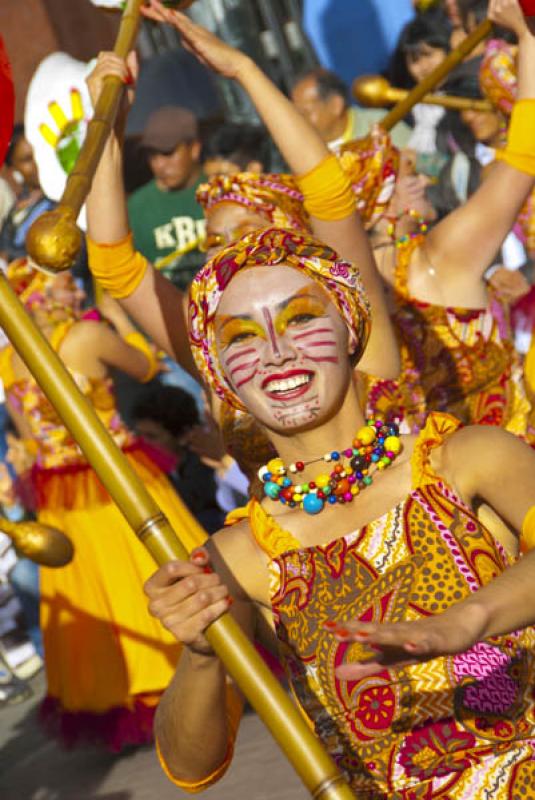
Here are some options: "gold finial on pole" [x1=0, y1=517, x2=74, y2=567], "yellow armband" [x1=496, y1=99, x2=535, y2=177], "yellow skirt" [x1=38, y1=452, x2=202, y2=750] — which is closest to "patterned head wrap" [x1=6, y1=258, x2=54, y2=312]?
"yellow skirt" [x1=38, y1=452, x2=202, y2=750]

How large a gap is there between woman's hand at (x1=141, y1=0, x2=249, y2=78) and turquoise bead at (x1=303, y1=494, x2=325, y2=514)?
1415mm

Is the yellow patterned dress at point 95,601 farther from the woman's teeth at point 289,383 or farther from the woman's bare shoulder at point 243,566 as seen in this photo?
the woman's teeth at point 289,383

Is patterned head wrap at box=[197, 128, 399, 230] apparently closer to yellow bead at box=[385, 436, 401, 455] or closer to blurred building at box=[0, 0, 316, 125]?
yellow bead at box=[385, 436, 401, 455]

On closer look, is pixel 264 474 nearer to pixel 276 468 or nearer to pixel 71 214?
pixel 276 468

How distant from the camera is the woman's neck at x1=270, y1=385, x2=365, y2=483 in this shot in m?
2.79

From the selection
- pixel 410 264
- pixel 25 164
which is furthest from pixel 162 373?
pixel 410 264

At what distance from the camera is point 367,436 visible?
9.09 feet

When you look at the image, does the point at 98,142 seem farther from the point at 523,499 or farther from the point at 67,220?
the point at 523,499

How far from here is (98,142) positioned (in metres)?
2.70

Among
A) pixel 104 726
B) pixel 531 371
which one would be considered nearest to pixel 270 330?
pixel 531 371

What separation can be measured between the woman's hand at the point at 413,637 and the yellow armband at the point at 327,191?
172 cm

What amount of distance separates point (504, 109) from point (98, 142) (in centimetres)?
300

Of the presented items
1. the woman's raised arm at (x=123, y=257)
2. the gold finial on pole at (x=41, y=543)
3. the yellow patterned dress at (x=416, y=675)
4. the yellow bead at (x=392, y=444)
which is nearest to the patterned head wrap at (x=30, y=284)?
the woman's raised arm at (x=123, y=257)

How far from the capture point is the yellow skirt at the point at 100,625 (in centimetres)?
604
